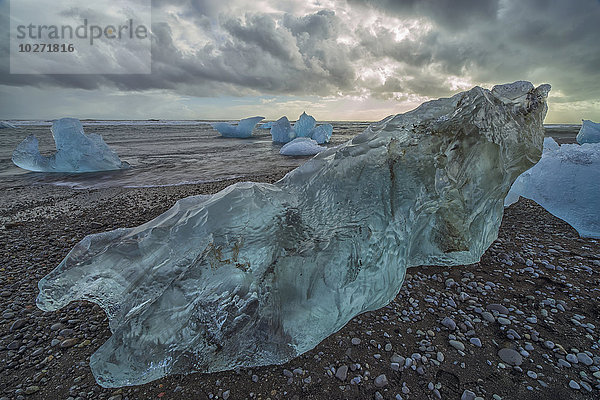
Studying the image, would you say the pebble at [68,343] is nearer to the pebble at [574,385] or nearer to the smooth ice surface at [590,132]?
the pebble at [574,385]

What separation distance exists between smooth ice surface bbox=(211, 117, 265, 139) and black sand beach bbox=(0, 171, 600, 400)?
19129mm

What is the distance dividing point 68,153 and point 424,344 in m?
11.0

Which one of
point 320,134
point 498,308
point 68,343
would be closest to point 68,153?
point 68,343

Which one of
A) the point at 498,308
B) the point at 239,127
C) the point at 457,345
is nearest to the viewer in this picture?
the point at 457,345

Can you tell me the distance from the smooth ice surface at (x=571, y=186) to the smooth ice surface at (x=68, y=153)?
11044 millimetres

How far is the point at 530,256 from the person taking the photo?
3.16 metres

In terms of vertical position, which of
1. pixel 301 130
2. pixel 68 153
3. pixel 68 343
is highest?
pixel 301 130

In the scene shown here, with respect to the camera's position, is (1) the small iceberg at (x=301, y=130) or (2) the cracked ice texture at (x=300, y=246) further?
(1) the small iceberg at (x=301, y=130)

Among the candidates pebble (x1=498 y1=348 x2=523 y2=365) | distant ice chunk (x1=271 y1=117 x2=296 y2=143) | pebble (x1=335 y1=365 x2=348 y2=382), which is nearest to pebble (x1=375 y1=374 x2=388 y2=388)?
pebble (x1=335 y1=365 x2=348 y2=382)

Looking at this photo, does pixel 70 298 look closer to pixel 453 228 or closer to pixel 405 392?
pixel 405 392

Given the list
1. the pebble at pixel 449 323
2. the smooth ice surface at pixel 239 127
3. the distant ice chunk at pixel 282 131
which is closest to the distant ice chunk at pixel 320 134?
the distant ice chunk at pixel 282 131

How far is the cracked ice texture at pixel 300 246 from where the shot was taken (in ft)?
5.98

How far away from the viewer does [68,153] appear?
8844 millimetres

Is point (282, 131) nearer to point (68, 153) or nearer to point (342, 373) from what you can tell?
point (68, 153)
